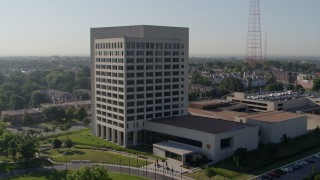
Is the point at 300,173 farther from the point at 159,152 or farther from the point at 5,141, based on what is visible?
the point at 5,141

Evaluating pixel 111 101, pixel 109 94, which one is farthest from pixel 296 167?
pixel 109 94

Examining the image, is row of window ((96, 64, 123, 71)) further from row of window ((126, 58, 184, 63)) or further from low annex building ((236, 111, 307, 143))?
low annex building ((236, 111, 307, 143))

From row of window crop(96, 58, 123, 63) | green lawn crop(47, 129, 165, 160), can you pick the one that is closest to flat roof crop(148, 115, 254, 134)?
green lawn crop(47, 129, 165, 160)

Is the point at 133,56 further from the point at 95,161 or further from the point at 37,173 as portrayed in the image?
the point at 37,173

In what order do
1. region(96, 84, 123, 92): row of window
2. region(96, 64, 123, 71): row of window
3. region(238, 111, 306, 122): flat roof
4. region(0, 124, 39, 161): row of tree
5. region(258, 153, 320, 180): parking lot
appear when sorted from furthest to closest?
region(238, 111, 306, 122): flat roof → region(96, 84, 123, 92): row of window → region(96, 64, 123, 71): row of window → region(0, 124, 39, 161): row of tree → region(258, 153, 320, 180): parking lot

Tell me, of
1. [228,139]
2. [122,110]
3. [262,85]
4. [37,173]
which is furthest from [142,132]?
[262,85]

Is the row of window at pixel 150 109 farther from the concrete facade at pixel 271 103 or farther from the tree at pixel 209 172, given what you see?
the concrete facade at pixel 271 103
